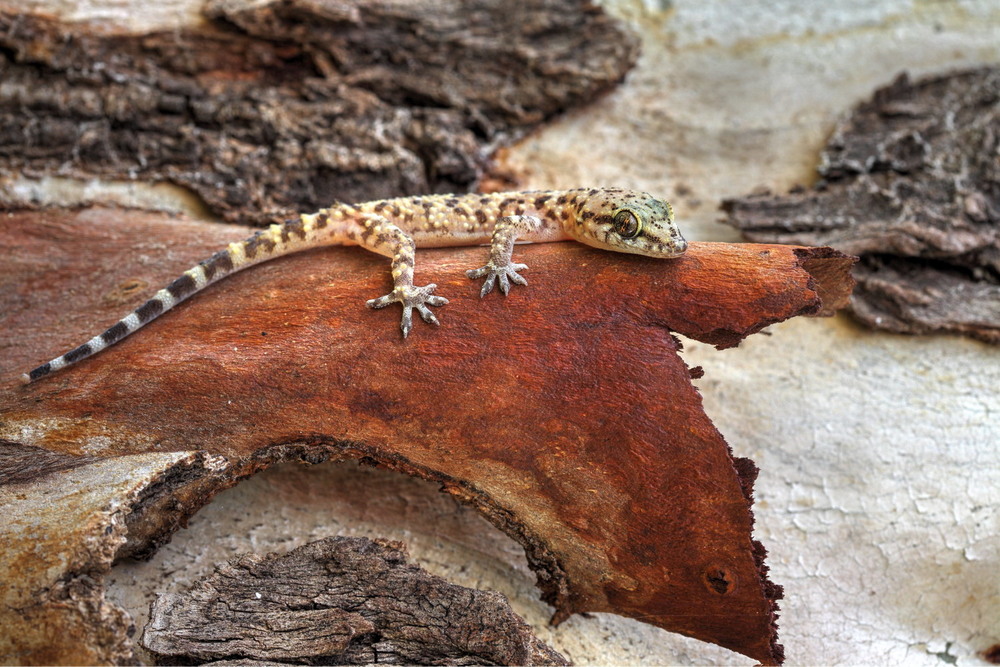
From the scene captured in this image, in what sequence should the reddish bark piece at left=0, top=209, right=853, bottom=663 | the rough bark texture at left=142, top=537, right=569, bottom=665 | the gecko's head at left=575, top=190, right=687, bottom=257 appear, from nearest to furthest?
1. the rough bark texture at left=142, top=537, right=569, bottom=665
2. the reddish bark piece at left=0, top=209, right=853, bottom=663
3. the gecko's head at left=575, top=190, right=687, bottom=257

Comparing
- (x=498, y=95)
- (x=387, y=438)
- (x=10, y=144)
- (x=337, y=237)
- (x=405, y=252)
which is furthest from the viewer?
(x=498, y=95)

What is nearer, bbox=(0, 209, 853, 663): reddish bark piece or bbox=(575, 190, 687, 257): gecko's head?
bbox=(0, 209, 853, 663): reddish bark piece

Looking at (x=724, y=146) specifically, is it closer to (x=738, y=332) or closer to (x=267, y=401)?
(x=738, y=332)

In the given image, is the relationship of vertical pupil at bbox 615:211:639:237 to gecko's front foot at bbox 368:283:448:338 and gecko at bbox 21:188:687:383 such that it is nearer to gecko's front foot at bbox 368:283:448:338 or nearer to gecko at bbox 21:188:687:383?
gecko at bbox 21:188:687:383

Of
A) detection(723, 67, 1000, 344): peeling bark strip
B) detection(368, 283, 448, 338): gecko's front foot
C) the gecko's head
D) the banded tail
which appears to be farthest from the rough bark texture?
detection(723, 67, 1000, 344): peeling bark strip

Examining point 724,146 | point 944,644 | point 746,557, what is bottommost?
point 944,644

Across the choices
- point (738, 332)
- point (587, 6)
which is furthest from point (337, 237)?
point (587, 6)

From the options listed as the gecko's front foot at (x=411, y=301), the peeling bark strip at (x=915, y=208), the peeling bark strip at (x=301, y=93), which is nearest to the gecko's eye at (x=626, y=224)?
the gecko's front foot at (x=411, y=301)

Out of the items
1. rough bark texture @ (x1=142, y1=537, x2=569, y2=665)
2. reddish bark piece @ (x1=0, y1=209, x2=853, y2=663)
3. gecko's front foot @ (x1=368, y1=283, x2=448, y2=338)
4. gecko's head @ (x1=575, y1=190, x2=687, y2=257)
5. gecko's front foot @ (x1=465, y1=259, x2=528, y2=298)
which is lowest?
rough bark texture @ (x1=142, y1=537, x2=569, y2=665)
